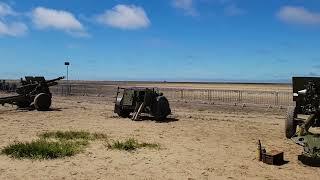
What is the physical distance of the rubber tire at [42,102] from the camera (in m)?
25.2

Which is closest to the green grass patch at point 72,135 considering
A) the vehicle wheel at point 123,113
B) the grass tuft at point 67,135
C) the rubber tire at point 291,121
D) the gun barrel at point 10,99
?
the grass tuft at point 67,135

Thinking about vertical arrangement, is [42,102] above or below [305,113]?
below

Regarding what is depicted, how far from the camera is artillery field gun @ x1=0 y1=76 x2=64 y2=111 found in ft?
83.7

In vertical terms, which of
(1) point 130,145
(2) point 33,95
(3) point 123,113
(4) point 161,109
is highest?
(2) point 33,95

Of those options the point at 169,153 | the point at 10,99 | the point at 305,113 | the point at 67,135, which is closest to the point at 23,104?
the point at 10,99

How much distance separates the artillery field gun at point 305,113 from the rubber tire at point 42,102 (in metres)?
14.9

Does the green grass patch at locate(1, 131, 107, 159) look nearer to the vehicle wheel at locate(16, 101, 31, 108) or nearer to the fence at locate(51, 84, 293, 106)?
the vehicle wheel at locate(16, 101, 31, 108)

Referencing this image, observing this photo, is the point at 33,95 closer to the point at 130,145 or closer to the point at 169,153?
the point at 130,145

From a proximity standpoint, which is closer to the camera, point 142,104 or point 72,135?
point 72,135

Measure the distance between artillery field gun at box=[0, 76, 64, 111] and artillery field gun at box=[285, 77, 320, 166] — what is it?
15.0m

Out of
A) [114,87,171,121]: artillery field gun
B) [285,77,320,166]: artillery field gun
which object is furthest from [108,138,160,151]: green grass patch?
[114,87,171,121]: artillery field gun

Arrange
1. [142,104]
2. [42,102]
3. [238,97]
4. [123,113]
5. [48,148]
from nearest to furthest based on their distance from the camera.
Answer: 1. [48,148]
2. [142,104]
3. [123,113]
4. [42,102]
5. [238,97]

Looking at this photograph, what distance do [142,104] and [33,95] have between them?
8.62 m

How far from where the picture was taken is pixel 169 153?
478 inches
